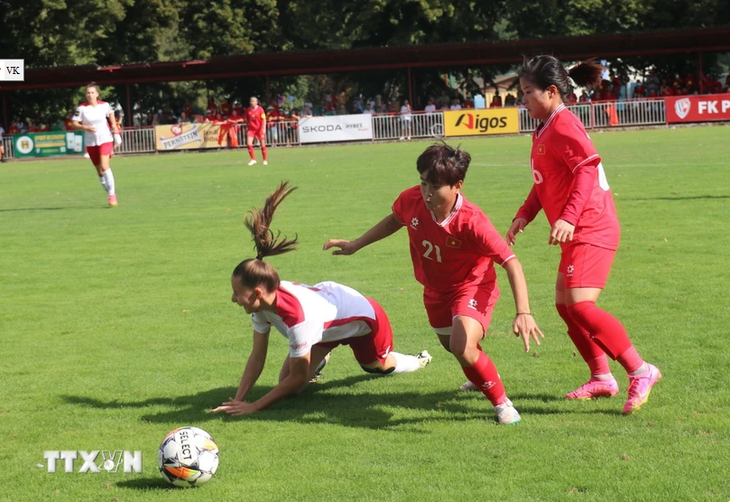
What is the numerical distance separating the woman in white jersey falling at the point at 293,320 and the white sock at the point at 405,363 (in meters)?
0.05

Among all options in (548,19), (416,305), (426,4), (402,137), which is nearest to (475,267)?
(416,305)

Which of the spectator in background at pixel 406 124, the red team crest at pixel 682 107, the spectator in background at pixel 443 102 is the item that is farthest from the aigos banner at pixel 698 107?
the spectator in background at pixel 443 102

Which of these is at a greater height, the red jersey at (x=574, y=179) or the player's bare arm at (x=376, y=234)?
the red jersey at (x=574, y=179)

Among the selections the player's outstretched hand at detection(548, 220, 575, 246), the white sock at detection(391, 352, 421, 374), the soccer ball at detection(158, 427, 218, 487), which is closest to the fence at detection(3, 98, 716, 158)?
the white sock at detection(391, 352, 421, 374)

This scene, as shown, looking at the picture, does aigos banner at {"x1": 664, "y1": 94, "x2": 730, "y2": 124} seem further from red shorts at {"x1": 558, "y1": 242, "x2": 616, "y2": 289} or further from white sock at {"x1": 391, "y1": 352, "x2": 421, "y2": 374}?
red shorts at {"x1": 558, "y1": 242, "x2": 616, "y2": 289}

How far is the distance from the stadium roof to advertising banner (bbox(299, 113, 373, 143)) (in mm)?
5281

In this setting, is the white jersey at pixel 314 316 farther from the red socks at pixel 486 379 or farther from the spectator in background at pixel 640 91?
the spectator in background at pixel 640 91

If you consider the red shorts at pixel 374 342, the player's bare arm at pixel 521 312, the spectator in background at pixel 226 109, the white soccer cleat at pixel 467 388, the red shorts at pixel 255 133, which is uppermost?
the spectator in background at pixel 226 109

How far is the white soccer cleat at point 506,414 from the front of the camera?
488cm

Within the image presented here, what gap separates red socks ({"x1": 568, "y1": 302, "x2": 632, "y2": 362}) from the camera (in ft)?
16.3

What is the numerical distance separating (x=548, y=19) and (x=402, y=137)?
15.6m

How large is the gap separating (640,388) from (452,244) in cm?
126

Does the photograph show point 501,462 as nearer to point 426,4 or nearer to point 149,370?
point 149,370

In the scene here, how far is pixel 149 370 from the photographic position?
246 inches
